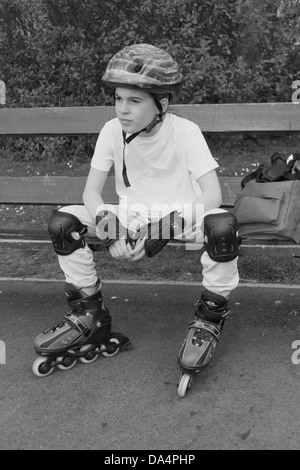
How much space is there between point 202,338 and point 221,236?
487mm

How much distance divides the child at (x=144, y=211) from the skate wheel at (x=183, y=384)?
0.05 metres

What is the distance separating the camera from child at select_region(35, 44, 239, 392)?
267cm

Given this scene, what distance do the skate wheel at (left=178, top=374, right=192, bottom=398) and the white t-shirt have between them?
0.87m

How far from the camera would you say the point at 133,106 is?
275 centimetres

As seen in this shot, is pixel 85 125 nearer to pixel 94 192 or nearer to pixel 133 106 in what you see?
pixel 94 192

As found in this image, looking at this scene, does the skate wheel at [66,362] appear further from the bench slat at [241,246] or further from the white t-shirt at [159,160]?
the white t-shirt at [159,160]

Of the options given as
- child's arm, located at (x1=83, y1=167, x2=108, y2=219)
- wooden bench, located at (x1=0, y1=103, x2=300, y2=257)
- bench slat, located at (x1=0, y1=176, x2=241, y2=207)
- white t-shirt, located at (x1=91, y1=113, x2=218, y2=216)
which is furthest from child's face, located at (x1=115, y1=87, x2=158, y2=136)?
bench slat, located at (x1=0, y1=176, x2=241, y2=207)

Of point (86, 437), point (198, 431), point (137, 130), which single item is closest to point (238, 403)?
point (198, 431)

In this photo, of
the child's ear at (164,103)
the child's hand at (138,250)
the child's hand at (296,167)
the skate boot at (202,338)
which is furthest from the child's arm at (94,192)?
the child's hand at (296,167)

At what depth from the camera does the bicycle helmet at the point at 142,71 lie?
2.66 meters

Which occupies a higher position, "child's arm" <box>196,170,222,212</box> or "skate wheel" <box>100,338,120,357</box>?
"child's arm" <box>196,170,222,212</box>

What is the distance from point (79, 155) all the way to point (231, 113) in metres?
3.77

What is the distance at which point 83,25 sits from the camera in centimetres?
655

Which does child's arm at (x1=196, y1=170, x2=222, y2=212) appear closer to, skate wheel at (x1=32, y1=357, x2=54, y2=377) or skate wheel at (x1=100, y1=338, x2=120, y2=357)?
skate wheel at (x1=100, y1=338, x2=120, y2=357)
